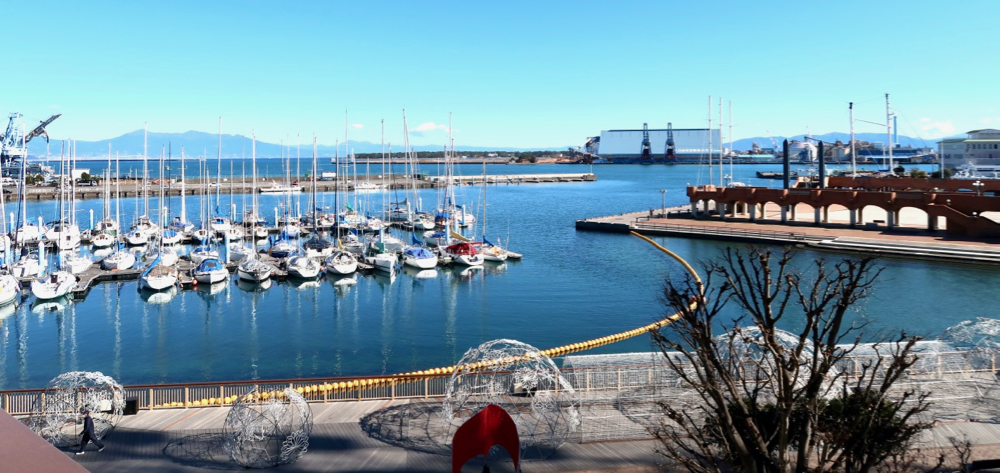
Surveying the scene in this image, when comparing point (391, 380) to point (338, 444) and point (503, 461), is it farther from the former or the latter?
point (503, 461)

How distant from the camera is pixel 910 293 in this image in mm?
32156

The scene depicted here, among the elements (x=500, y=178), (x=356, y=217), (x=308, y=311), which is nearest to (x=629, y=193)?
(x=500, y=178)

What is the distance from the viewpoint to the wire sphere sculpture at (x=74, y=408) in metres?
13.6

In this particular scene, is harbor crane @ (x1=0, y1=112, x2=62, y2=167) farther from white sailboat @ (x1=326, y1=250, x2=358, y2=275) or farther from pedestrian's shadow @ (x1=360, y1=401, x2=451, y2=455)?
pedestrian's shadow @ (x1=360, y1=401, x2=451, y2=455)

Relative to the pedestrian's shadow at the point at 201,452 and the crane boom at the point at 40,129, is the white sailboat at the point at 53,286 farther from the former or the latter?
the crane boom at the point at 40,129

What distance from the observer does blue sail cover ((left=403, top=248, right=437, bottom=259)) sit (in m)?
41.8

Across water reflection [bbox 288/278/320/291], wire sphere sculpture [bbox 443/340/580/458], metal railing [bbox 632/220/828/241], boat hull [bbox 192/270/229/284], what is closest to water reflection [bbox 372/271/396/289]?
water reflection [bbox 288/278/320/291]

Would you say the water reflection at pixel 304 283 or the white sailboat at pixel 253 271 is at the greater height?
the white sailboat at pixel 253 271

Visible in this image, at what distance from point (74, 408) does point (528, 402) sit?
8582 mm

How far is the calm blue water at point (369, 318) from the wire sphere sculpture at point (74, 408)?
7.71 metres

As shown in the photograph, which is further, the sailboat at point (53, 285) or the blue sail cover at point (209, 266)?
the blue sail cover at point (209, 266)

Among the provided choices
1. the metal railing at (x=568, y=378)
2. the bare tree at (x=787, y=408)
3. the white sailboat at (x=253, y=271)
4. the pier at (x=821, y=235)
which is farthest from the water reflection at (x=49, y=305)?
the pier at (x=821, y=235)

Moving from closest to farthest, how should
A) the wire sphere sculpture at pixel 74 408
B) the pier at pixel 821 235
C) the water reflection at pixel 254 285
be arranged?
the wire sphere sculpture at pixel 74 408
the water reflection at pixel 254 285
the pier at pixel 821 235

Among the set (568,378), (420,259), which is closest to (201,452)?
(568,378)
